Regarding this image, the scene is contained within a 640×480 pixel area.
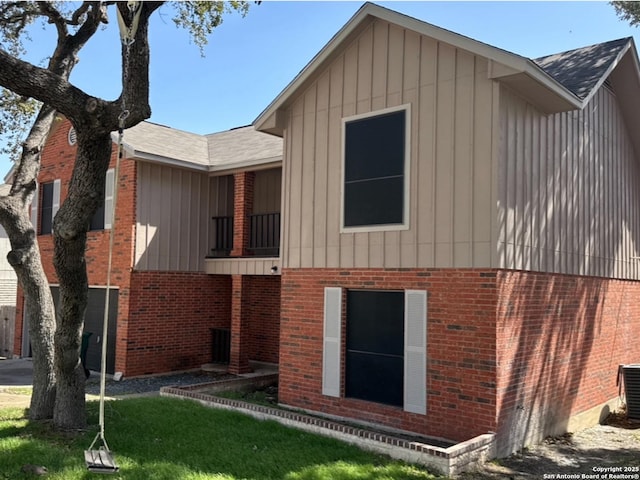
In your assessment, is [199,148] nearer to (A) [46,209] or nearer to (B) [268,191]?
(B) [268,191]

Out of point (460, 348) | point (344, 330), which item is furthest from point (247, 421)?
point (460, 348)

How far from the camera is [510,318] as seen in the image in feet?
25.8

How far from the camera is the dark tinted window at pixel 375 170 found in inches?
345

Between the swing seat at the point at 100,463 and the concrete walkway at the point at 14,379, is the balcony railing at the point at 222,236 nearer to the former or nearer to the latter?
the concrete walkway at the point at 14,379

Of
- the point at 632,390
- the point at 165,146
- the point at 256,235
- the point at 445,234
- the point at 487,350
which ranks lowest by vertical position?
the point at 632,390

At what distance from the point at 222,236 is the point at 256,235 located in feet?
4.35

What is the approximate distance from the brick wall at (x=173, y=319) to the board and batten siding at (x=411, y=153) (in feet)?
15.9

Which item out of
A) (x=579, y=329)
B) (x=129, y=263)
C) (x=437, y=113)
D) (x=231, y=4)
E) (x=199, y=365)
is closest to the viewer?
(x=437, y=113)

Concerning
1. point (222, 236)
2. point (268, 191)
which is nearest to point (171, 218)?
point (222, 236)

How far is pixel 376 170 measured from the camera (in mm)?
8992

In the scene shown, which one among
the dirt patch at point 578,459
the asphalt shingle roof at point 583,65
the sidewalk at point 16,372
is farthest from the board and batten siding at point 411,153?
the sidewalk at point 16,372

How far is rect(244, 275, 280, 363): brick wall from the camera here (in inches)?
588

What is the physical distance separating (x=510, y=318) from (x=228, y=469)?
4.22 meters

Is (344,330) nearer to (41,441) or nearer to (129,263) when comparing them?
(41,441)
